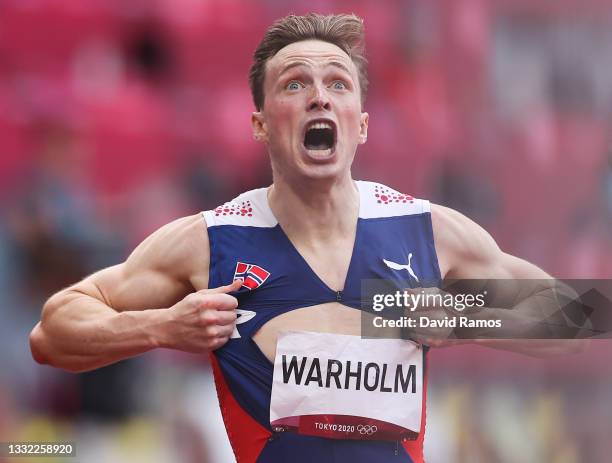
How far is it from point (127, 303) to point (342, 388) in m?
0.88

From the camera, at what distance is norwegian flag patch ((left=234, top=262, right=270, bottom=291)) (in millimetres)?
3861

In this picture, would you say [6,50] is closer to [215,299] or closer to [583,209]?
[583,209]

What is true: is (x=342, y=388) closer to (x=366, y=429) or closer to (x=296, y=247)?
(x=366, y=429)

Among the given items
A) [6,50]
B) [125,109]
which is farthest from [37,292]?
[6,50]

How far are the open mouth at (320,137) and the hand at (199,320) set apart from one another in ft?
2.21

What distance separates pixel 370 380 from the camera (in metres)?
3.76

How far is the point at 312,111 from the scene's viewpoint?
3.90 m

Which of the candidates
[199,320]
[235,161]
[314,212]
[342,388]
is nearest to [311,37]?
[314,212]

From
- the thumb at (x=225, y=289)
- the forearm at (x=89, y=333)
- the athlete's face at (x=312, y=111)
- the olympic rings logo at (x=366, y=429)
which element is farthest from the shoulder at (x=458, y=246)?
the forearm at (x=89, y=333)

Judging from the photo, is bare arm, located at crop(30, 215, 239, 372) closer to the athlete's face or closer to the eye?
the athlete's face

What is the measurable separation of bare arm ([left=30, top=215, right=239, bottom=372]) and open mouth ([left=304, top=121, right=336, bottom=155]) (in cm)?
52

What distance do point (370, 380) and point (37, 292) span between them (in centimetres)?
368

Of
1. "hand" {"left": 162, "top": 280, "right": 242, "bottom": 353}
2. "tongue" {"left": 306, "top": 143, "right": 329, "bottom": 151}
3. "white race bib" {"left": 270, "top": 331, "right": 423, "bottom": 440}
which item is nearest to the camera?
"hand" {"left": 162, "top": 280, "right": 242, "bottom": 353}

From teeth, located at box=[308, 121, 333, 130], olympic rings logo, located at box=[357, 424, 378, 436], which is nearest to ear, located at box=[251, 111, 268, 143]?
teeth, located at box=[308, 121, 333, 130]
